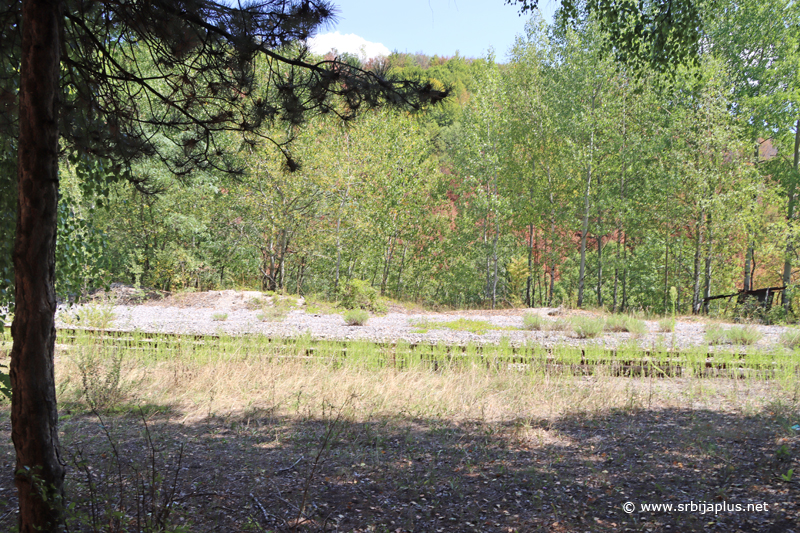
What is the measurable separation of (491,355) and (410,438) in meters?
2.80

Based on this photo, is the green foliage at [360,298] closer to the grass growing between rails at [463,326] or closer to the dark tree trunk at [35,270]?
the grass growing between rails at [463,326]

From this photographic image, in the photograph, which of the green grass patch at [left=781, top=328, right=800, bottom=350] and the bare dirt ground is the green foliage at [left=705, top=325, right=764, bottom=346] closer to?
the green grass patch at [left=781, top=328, right=800, bottom=350]

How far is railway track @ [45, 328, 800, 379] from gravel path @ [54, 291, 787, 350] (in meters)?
0.73

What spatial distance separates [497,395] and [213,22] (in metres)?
4.90

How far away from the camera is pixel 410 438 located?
15.7 ft

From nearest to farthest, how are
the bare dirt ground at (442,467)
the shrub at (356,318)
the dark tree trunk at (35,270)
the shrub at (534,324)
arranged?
the dark tree trunk at (35,270)
the bare dirt ground at (442,467)
the shrub at (534,324)
the shrub at (356,318)

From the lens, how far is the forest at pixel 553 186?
15883 mm

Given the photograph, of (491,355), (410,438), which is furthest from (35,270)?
(491,355)

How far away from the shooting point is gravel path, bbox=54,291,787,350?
922cm

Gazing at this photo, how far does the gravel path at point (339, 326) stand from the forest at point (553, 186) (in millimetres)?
2335

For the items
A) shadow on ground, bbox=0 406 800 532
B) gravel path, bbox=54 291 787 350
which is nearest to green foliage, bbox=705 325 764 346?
gravel path, bbox=54 291 787 350

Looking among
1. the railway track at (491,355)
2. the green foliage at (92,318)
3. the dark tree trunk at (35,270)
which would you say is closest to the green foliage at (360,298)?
the green foliage at (92,318)

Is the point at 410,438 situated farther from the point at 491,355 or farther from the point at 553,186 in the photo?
the point at 553,186

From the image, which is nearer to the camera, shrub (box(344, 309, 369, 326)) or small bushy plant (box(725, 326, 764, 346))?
small bushy plant (box(725, 326, 764, 346))
